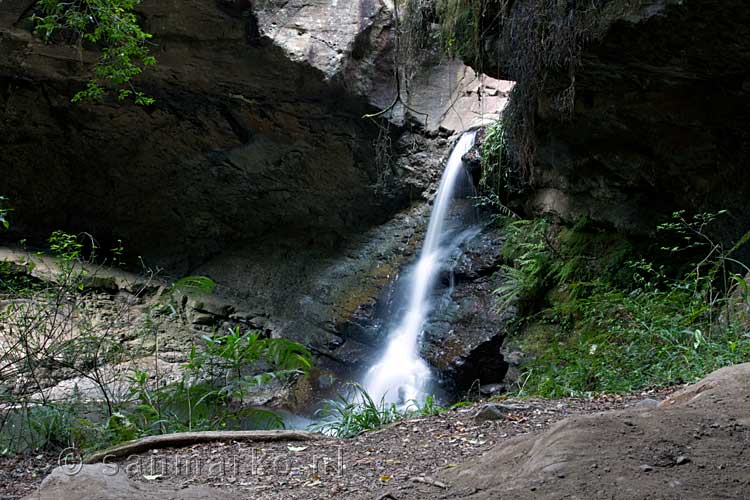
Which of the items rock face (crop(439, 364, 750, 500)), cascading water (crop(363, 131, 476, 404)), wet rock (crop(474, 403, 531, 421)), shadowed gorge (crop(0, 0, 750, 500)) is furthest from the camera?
cascading water (crop(363, 131, 476, 404))

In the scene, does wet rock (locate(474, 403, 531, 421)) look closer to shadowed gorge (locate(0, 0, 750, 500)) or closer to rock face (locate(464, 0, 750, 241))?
shadowed gorge (locate(0, 0, 750, 500))

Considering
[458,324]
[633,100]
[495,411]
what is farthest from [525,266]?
[495,411]

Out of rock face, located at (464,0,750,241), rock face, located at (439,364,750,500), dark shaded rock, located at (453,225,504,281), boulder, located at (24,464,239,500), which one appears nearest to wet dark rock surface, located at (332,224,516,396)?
dark shaded rock, located at (453,225,504,281)


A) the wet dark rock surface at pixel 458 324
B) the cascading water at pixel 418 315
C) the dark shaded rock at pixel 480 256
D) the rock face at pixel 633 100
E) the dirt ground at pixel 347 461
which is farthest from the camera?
the dark shaded rock at pixel 480 256

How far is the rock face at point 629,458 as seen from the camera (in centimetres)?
198

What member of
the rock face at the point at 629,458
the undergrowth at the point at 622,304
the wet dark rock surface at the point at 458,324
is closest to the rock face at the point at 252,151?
the wet dark rock surface at the point at 458,324

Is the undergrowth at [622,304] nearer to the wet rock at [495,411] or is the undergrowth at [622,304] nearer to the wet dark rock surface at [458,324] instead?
the wet dark rock surface at [458,324]

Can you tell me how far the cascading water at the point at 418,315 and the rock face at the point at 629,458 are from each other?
485cm

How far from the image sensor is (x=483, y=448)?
3.38 meters

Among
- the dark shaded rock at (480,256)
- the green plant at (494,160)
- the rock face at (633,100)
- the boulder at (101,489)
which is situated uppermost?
the rock face at (633,100)

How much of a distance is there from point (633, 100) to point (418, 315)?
4.02m

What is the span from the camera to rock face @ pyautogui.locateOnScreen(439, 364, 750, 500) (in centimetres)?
198

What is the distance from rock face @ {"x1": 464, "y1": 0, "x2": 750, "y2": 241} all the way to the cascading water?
232 centimetres

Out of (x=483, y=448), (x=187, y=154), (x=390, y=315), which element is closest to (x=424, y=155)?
(x=390, y=315)
